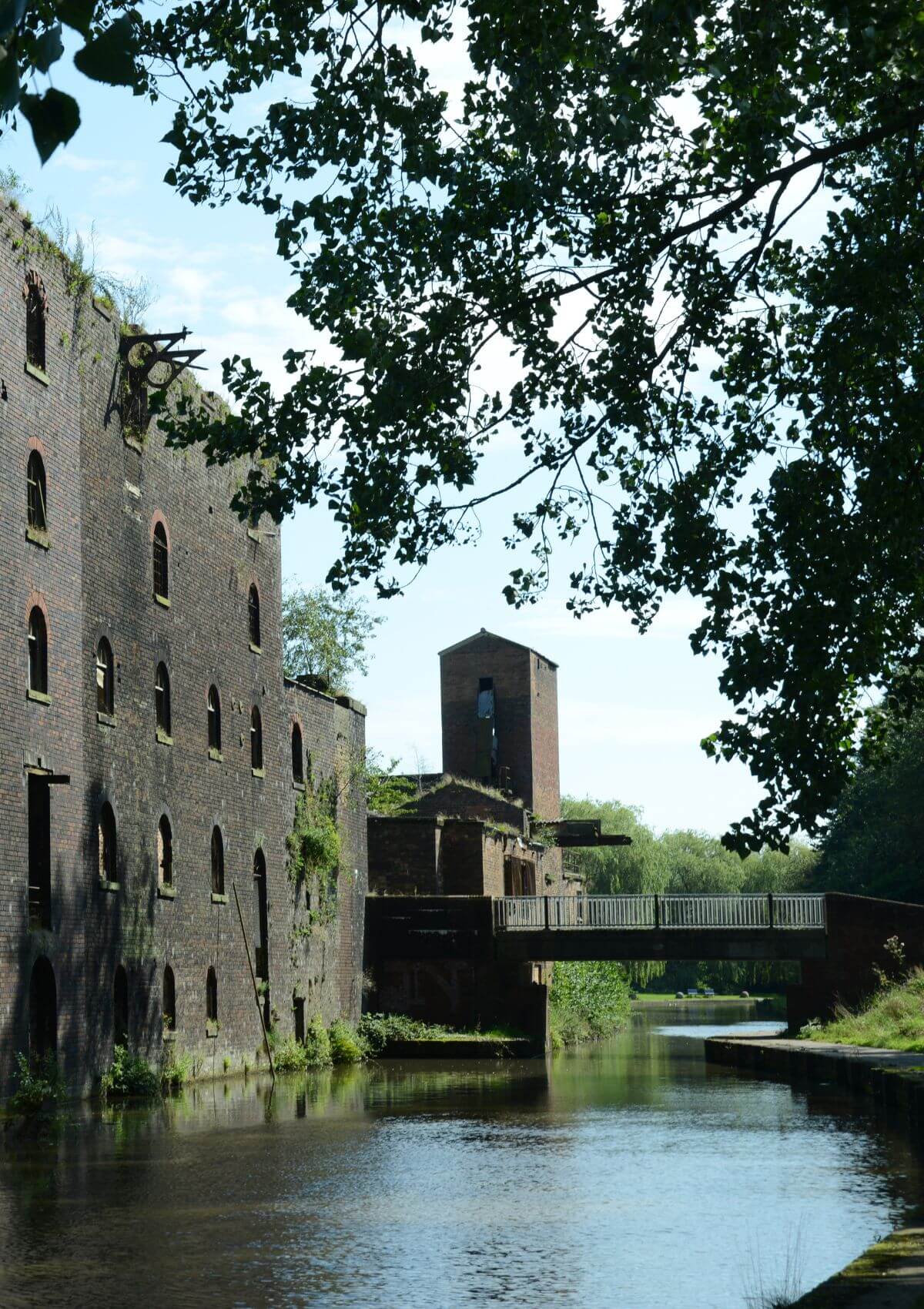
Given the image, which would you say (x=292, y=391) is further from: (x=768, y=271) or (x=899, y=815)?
(x=899, y=815)

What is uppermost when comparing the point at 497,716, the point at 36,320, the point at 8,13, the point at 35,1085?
the point at 36,320

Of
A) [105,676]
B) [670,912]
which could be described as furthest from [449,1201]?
[670,912]

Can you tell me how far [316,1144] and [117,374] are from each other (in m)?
13.0

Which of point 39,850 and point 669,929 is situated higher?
point 39,850

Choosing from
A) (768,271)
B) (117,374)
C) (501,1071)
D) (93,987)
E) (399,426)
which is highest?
(117,374)

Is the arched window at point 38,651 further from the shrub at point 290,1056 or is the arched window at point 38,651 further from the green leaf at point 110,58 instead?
the green leaf at point 110,58

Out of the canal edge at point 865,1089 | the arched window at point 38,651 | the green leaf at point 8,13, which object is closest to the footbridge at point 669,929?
the canal edge at point 865,1089

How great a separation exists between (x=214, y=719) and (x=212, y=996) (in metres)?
5.00

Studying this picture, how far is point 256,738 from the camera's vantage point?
111ft

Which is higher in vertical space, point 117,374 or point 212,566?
point 117,374

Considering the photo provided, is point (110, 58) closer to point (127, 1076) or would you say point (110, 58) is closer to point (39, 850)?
point (39, 850)

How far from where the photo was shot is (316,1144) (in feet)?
63.0

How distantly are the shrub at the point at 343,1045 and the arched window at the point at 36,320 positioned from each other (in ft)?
56.8

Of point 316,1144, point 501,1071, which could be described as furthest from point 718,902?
point 316,1144
